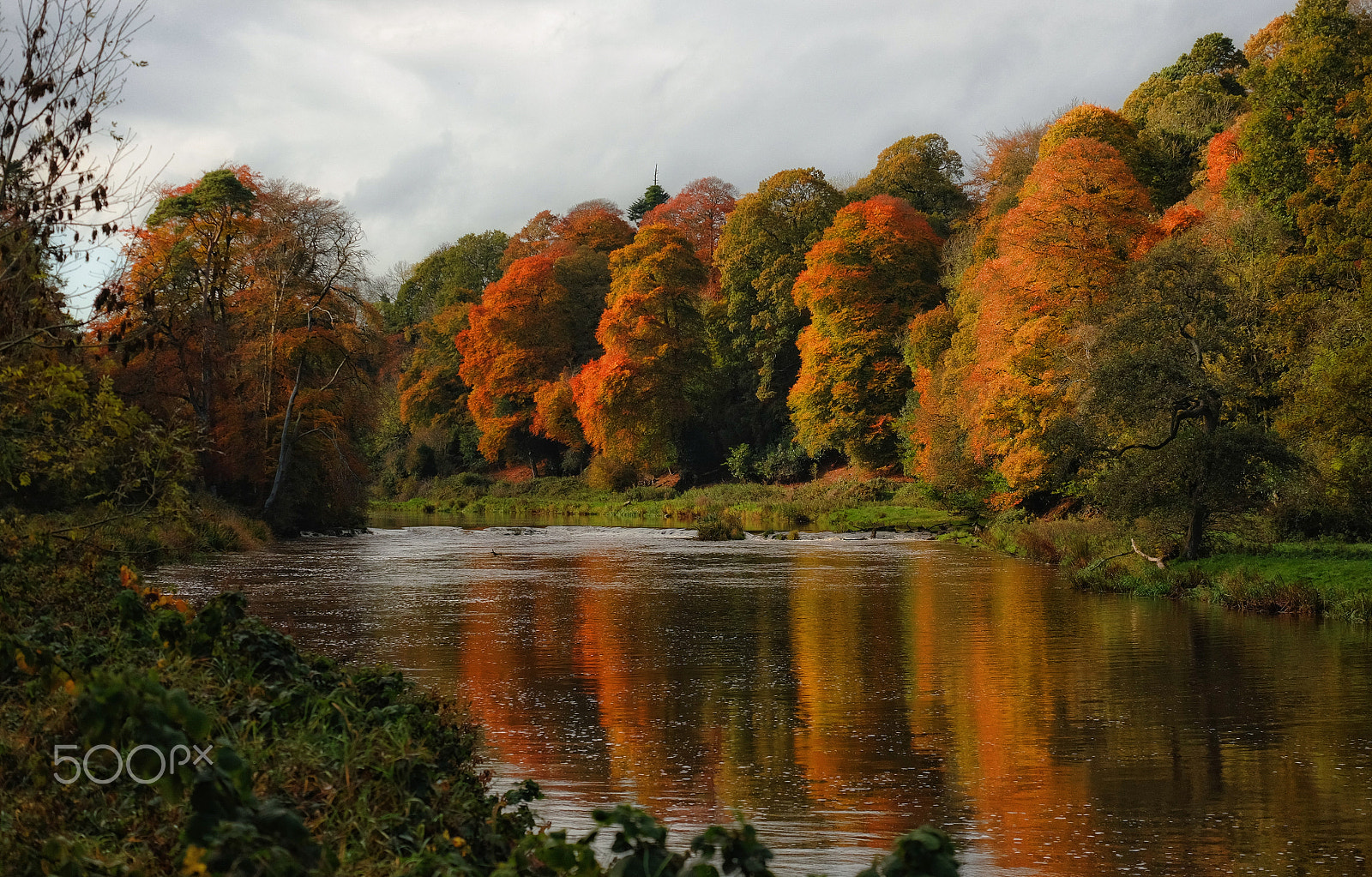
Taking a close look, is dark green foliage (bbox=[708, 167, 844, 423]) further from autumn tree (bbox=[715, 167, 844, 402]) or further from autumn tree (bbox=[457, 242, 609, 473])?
autumn tree (bbox=[457, 242, 609, 473])

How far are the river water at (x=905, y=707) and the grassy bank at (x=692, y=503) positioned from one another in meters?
17.6

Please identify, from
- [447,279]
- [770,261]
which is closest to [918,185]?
[770,261]

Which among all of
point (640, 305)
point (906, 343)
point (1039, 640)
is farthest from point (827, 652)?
point (640, 305)

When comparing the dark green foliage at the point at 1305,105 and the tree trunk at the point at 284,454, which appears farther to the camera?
the tree trunk at the point at 284,454

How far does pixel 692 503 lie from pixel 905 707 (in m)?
38.2

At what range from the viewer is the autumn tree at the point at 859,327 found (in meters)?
49.4

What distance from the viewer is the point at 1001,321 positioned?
3369cm

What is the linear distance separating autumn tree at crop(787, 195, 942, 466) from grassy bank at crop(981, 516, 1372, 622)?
22.3 metres

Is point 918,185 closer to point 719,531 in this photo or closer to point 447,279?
point 719,531

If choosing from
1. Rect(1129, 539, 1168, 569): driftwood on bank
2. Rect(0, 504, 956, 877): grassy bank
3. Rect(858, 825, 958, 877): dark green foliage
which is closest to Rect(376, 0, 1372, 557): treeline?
Rect(1129, 539, 1168, 569): driftwood on bank

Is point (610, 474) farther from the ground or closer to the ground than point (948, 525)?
farther from the ground

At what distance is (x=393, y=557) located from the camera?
30.9 m

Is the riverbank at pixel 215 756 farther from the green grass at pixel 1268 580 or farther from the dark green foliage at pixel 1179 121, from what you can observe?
the dark green foliage at pixel 1179 121

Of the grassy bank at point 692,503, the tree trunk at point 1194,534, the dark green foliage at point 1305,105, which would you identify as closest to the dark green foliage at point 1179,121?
the dark green foliage at point 1305,105
